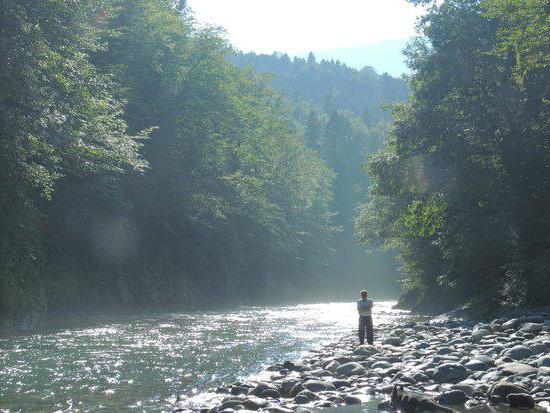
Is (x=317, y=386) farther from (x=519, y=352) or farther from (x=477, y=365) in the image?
(x=519, y=352)

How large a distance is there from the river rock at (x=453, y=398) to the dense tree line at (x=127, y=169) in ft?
41.6

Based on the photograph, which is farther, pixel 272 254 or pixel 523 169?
pixel 272 254

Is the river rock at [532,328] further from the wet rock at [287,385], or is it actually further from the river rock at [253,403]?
the river rock at [253,403]

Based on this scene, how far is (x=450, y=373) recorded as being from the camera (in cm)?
1075

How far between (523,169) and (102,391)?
17.5 meters

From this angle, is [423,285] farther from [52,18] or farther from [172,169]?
[52,18]

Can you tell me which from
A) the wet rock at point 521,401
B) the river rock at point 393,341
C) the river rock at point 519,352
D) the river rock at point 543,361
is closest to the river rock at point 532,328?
the river rock at point 393,341

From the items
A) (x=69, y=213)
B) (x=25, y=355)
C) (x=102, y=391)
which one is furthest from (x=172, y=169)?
(x=102, y=391)

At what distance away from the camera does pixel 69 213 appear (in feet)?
91.8

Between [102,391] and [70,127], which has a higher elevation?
[70,127]

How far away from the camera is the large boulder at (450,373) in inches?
420

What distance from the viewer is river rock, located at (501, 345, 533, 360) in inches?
470

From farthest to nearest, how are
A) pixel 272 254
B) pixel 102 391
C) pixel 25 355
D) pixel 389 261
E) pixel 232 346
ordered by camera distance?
pixel 389 261 < pixel 272 254 < pixel 232 346 < pixel 25 355 < pixel 102 391

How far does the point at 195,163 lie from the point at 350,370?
28897mm
